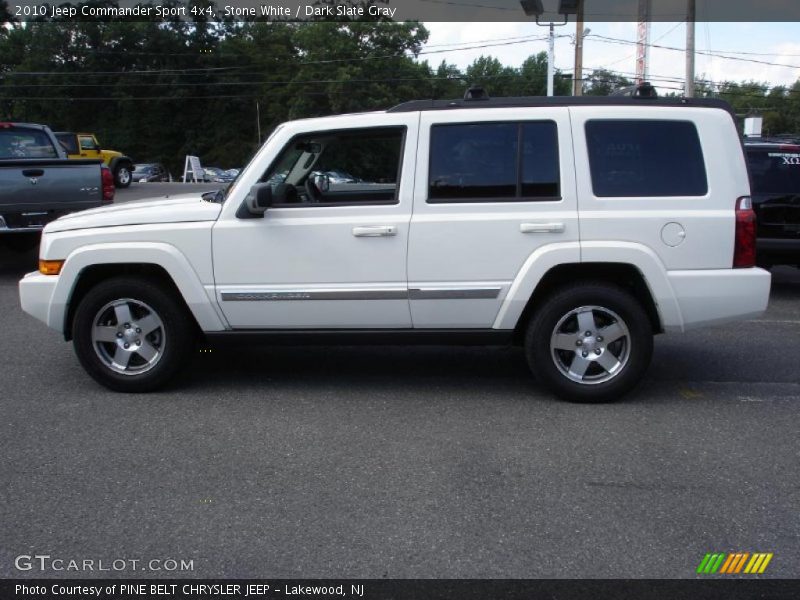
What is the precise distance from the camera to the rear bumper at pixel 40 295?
561 cm

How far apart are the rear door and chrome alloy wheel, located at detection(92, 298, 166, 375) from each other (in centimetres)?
183

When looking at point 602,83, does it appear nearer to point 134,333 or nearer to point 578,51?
point 578,51

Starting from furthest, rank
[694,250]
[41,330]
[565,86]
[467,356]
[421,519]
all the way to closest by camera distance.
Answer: [565,86] → [41,330] → [467,356] → [694,250] → [421,519]

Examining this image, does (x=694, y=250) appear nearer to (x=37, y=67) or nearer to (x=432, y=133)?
(x=432, y=133)

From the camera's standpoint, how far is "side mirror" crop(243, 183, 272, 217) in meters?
5.24

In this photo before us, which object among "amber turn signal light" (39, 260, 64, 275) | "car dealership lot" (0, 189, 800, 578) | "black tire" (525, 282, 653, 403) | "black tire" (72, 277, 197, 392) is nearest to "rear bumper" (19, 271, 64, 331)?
"amber turn signal light" (39, 260, 64, 275)

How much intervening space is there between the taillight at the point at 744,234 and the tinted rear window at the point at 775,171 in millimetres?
4213

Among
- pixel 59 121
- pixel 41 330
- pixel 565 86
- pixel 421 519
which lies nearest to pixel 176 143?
pixel 59 121

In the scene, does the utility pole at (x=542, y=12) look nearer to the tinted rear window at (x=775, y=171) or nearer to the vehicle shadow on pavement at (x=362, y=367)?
the tinted rear window at (x=775, y=171)

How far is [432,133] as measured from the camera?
17.7 ft

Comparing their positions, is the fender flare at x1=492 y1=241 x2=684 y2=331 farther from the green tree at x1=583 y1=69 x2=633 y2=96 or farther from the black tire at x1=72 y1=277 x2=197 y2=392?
the green tree at x1=583 y1=69 x2=633 y2=96

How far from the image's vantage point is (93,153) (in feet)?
94.6

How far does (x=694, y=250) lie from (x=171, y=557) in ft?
12.0
